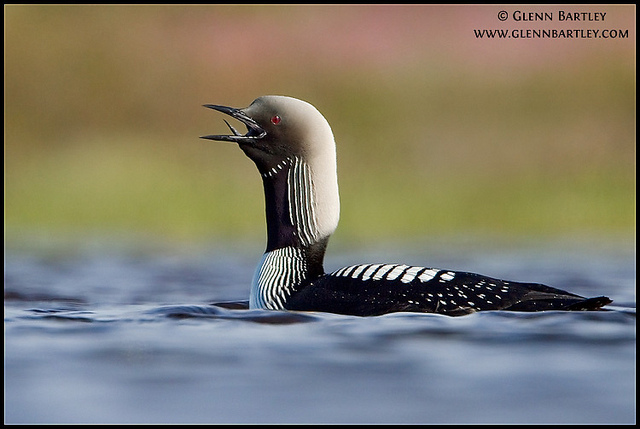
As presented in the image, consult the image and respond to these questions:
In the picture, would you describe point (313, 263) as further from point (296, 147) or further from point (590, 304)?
point (590, 304)

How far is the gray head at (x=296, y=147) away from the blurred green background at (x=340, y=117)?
448cm

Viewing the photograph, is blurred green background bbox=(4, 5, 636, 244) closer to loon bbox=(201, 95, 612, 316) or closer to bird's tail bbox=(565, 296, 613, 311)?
loon bbox=(201, 95, 612, 316)

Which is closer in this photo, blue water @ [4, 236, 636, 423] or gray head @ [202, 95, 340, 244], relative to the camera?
blue water @ [4, 236, 636, 423]

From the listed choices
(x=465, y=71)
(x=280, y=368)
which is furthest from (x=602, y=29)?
(x=280, y=368)

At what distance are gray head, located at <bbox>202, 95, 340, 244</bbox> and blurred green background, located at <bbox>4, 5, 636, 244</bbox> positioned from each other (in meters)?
4.48

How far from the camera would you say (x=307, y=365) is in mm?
4047

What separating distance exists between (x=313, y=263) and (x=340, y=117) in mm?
7038

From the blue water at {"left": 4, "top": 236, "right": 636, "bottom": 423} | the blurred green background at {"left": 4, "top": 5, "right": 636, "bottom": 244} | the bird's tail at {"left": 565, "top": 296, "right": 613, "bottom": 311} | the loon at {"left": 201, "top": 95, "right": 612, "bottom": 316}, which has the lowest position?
the blue water at {"left": 4, "top": 236, "right": 636, "bottom": 423}

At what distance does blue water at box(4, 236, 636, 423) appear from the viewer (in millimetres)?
3459

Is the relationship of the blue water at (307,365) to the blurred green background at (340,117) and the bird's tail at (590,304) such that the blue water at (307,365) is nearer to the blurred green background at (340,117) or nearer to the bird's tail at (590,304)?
the bird's tail at (590,304)

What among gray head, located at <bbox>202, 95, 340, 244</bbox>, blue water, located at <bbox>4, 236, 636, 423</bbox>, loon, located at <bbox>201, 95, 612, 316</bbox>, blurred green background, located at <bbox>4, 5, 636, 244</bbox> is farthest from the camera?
blurred green background, located at <bbox>4, 5, 636, 244</bbox>

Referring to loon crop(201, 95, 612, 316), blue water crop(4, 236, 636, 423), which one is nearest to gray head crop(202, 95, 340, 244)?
loon crop(201, 95, 612, 316)

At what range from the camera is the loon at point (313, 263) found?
4848 mm

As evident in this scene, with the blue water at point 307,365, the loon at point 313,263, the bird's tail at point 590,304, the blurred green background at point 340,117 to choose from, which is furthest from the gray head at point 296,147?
the blurred green background at point 340,117
